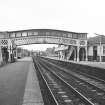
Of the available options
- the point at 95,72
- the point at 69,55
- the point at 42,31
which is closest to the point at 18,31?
the point at 42,31

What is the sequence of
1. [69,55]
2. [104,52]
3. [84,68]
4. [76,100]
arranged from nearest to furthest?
[76,100], [84,68], [104,52], [69,55]

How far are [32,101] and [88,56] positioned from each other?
46521 millimetres

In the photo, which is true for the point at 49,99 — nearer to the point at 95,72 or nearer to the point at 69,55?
the point at 95,72

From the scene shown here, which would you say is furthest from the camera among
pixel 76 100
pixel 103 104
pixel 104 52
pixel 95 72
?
pixel 104 52

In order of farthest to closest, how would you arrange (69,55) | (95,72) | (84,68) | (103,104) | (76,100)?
(69,55) < (84,68) < (95,72) < (76,100) < (103,104)

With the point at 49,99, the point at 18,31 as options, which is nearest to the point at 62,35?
the point at 18,31

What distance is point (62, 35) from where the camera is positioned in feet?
180

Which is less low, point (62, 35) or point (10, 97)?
point (62, 35)

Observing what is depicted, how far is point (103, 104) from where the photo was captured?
920 centimetres

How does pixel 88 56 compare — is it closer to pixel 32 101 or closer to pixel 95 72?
pixel 95 72

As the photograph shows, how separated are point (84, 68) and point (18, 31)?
3243 centimetres

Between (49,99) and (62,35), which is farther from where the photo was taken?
(62,35)

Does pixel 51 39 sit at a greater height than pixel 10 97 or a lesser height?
greater

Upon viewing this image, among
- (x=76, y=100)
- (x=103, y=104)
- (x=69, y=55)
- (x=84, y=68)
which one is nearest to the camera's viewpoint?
(x=103, y=104)
